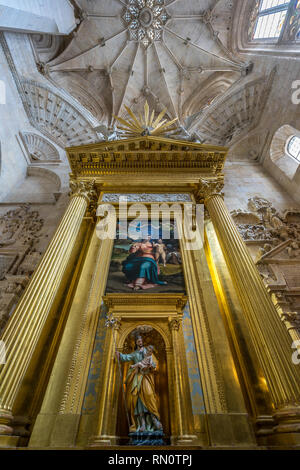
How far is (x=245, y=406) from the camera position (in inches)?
149

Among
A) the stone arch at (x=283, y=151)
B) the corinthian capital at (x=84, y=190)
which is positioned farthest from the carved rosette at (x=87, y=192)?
the stone arch at (x=283, y=151)

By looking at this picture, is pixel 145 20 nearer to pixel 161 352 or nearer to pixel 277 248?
pixel 277 248

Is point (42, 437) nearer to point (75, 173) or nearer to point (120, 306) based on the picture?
point (120, 306)

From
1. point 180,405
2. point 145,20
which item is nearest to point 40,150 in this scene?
point 180,405

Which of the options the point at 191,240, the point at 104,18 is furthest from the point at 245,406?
the point at 104,18

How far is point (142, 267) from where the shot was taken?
5.77 meters

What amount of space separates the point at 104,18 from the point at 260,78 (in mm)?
12865

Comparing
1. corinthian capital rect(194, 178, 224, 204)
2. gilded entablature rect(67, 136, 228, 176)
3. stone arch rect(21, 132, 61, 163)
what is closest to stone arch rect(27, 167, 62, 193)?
stone arch rect(21, 132, 61, 163)

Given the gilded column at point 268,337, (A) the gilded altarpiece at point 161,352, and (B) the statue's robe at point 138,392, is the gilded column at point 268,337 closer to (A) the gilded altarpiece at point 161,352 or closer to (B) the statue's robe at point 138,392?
(A) the gilded altarpiece at point 161,352

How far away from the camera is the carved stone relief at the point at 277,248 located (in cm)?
589

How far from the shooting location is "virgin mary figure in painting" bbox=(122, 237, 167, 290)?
214 inches

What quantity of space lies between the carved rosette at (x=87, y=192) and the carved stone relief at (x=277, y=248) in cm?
545

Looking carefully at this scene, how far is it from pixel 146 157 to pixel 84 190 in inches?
105
